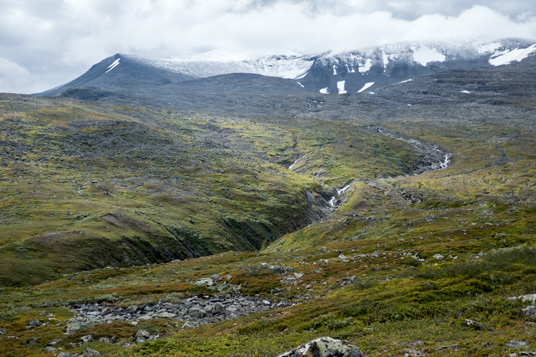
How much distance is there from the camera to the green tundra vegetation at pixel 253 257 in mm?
24812

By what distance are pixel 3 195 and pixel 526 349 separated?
→ 128 m

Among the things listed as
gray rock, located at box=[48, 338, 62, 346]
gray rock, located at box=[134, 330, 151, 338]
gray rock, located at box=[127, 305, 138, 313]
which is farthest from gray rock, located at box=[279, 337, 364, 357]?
gray rock, located at box=[127, 305, 138, 313]

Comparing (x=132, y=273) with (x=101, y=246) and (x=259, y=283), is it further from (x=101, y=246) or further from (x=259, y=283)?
(x=259, y=283)

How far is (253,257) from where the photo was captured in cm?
7869

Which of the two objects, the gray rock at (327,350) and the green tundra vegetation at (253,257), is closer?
the gray rock at (327,350)

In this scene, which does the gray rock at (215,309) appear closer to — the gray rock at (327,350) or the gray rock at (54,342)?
the gray rock at (54,342)

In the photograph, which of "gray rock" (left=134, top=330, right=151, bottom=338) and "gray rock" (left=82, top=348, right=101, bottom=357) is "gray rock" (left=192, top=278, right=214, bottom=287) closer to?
"gray rock" (left=134, top=330, right=151, bottom=338)

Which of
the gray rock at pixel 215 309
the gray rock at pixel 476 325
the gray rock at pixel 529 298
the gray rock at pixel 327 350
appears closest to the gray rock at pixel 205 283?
the gray rock at pixel 215 309

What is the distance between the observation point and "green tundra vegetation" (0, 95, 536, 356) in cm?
2481

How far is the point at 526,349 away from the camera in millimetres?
16547

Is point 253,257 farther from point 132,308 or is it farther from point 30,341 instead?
point 30,341

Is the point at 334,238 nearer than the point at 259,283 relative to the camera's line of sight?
No

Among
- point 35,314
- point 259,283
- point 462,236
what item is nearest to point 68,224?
point 35,314

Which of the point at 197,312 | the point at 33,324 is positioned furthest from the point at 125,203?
the point at 197,312
